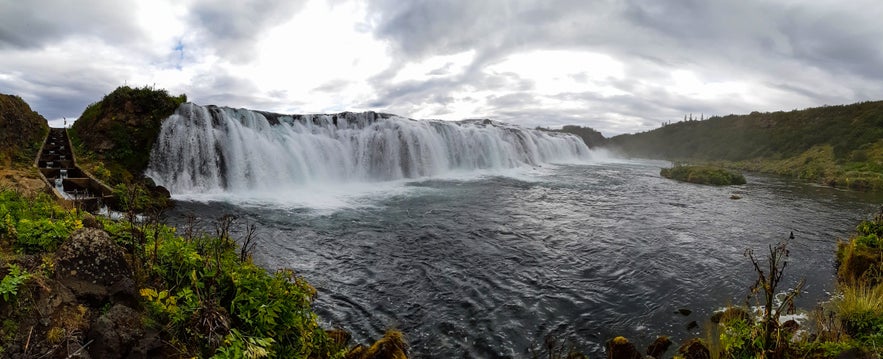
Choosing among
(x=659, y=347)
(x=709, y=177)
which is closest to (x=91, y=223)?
(x=659, y=347)

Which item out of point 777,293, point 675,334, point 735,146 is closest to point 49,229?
point 675,334

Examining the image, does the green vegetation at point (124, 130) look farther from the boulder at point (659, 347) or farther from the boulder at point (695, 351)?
the boulder at point (695, 351)

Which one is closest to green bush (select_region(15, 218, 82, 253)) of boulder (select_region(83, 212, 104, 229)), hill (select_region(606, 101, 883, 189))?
boulder (select_region(83, 212, 104, 229))

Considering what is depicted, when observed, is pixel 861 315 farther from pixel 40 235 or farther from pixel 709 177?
pixel 709 177

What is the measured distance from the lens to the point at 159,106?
18.7 m

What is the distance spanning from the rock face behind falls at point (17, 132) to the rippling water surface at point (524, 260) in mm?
6406

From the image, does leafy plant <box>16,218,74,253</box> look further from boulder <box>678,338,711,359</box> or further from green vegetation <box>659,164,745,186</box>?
green vegetation <box>659,164,745,186</box>

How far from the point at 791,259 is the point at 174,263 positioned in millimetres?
13632

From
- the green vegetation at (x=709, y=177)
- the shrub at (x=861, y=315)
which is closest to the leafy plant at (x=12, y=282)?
the shrub at (x=861, y=315)

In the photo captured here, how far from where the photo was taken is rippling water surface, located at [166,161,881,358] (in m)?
6.75

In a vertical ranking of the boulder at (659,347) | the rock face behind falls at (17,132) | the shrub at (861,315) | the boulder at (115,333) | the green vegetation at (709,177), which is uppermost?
the rock face behind falls at (17,132)

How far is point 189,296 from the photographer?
13.0 ft

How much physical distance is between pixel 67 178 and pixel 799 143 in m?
74.1

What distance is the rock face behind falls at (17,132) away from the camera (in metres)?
14.5
